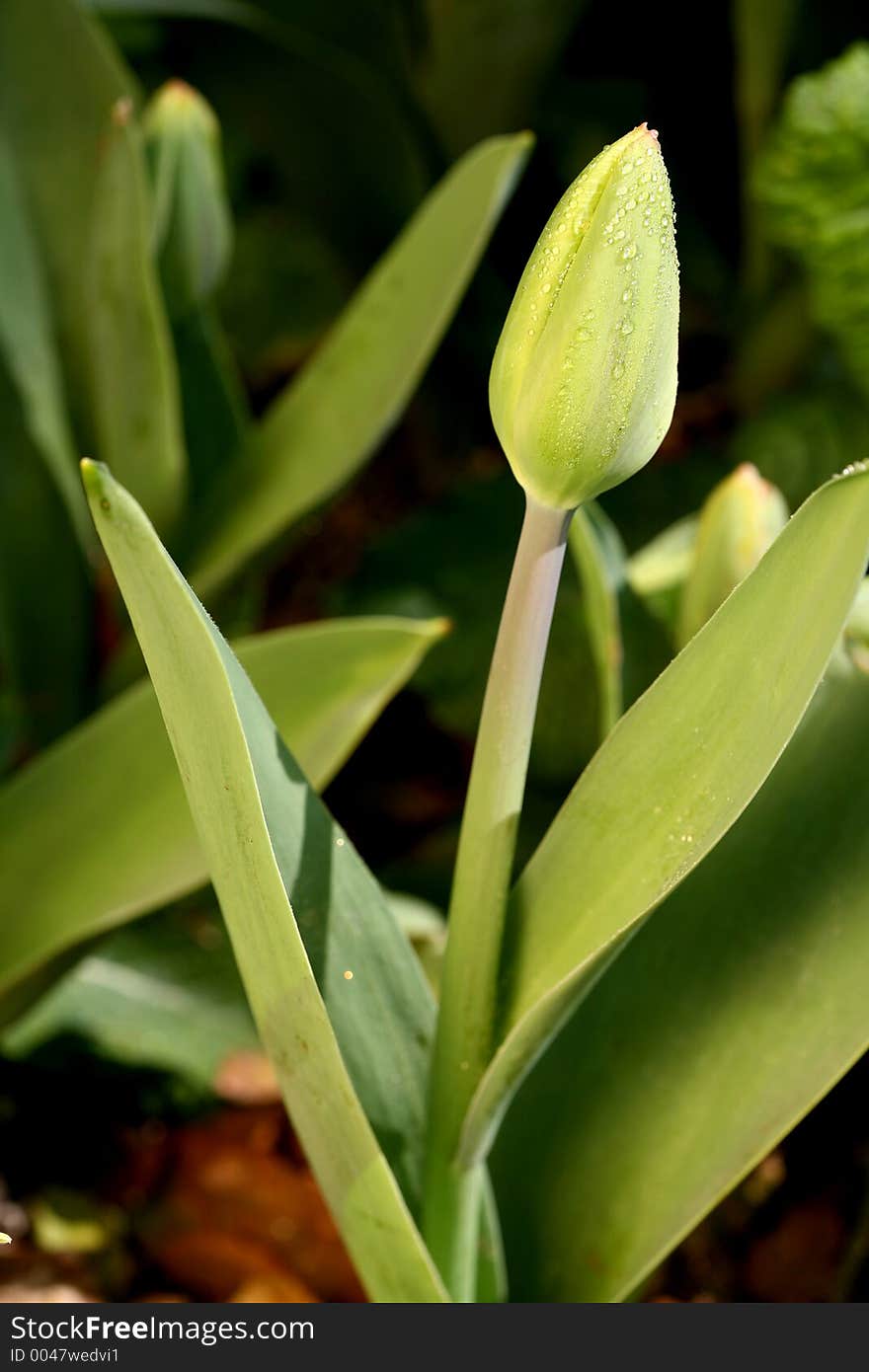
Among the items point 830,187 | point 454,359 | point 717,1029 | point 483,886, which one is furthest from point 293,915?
point 454,359

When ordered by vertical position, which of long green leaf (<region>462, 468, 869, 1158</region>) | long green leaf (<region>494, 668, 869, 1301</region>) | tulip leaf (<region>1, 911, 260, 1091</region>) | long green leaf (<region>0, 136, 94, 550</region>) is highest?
long green leaf (<region>0, 136, 94, 550</region>)

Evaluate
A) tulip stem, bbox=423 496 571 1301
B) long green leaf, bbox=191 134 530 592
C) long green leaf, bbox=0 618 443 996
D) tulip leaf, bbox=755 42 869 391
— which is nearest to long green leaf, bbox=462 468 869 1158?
tulip stem, bbox=423 496 571 1301

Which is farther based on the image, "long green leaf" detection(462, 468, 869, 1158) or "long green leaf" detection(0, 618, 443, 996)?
"long green leaf" detection(0, 618, 443, 996)

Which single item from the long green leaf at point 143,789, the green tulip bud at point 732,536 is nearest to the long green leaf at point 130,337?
the long green leaf at point 143,789

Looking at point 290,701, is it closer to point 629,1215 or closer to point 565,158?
point 629,1215

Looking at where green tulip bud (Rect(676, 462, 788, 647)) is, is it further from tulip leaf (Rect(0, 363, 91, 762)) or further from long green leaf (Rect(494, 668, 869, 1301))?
tulip leaf (Rect(0, 363, 91, 762))

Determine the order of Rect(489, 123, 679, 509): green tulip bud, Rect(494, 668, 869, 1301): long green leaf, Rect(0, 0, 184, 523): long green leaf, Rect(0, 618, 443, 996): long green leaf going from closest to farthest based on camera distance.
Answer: Rect(489, 123, 679, 509): green tulip bud < Rect(494, 668, 869, 1301): long green leaf < Rect(0, 618, 443, 996): long green leaf < Rect(0, 0, 184, 523): long green leaf

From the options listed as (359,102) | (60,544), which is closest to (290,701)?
(60,544)

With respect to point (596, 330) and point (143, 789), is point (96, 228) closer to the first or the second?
point (143, 789)

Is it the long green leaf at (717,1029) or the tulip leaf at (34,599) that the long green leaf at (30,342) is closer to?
the tulip leaf at (34,599)
